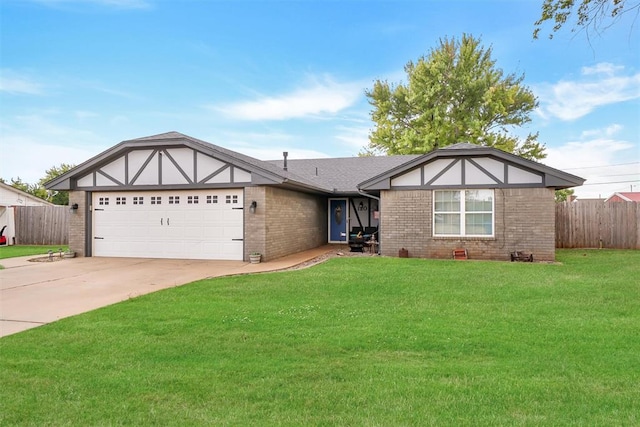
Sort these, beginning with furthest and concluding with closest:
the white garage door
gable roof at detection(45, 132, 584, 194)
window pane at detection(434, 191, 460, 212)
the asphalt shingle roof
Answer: the asphalt shingle roof
the white garage door
window pane at detection(434, 191, 460, 212)
gable roof at detection(45, 132, 584, 194)

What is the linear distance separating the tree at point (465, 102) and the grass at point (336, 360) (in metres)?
22.0

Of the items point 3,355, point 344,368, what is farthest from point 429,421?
point 3,355

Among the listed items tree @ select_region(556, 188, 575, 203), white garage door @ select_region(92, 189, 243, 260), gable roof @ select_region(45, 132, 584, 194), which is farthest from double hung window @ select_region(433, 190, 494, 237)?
tree @ select_region(556, 188, 575, 203)

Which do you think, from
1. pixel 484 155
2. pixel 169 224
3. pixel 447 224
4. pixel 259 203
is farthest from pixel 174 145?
pixel 484 155

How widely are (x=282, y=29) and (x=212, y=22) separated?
2.78 meters

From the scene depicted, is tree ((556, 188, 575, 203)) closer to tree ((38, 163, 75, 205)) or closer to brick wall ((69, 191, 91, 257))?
brick wall ((69, 191, 91, 257))

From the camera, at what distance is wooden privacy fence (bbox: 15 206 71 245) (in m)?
19.0

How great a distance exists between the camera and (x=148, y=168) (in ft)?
44.2

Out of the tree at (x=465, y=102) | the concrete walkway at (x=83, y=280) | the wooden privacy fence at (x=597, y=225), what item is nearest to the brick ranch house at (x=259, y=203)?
the concrete walkway at (x=83, y=280)

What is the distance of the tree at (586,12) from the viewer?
21.9 feet

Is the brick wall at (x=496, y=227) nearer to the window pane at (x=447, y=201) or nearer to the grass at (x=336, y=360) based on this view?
the window pane at (x=447, y=201)

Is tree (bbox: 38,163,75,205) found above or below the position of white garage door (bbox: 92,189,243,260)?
above

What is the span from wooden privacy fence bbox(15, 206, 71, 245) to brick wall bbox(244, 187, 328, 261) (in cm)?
1172

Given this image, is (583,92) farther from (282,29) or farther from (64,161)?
(64,161)
